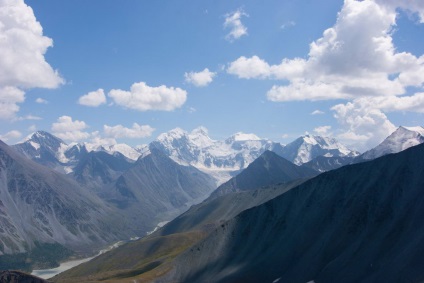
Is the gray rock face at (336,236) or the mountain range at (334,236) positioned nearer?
the gray rock face at (336,236)

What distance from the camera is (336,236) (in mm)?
154250

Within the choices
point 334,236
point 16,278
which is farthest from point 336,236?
point 16,278

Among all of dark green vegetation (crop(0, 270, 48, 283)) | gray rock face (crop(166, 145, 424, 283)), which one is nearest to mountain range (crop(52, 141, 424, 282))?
gray rock face (crop(166, 145, 424, 283))

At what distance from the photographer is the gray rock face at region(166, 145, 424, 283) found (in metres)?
130

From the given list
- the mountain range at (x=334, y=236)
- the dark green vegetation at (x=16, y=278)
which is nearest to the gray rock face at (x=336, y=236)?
the mountain range at (x=334, y=236)

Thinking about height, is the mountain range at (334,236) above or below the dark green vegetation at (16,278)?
below

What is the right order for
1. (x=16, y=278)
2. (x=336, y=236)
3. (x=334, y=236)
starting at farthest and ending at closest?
(x=334, y=236) → (x=336, y=236) → (x=16, y=278)

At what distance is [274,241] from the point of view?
17725 centimetres

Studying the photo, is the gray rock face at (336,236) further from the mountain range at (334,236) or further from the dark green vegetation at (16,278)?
the dark green vegetation at (16,278)

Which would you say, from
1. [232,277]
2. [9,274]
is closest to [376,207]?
[232,277]

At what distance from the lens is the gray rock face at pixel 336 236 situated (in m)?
130

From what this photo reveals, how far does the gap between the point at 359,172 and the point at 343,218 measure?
27.8 meters

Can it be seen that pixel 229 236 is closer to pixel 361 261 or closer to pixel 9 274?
pixel 361 261

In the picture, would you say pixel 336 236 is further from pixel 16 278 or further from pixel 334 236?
pixel 16 278
